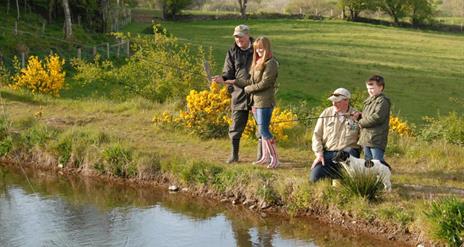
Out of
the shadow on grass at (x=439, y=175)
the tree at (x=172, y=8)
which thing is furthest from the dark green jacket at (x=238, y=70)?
the tree at (x=172, y=8)

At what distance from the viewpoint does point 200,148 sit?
1229 centimetres

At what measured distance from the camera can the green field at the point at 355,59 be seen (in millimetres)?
29328

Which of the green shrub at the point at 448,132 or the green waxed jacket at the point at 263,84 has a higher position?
the green waxed jacket at the point at 263,84

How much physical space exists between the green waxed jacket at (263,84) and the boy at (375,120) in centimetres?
152

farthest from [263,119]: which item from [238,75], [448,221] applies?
[448,221]

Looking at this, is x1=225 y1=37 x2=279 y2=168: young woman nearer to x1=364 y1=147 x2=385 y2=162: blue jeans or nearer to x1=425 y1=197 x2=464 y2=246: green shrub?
x1=364 y1=147 x2=385 y2=162: blue jeans

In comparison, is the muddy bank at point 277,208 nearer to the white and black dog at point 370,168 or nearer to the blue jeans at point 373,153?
the white and black dog at point 370,168

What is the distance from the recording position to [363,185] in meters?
8.73

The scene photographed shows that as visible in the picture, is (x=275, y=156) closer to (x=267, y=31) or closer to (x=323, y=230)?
(x=323, y=230)

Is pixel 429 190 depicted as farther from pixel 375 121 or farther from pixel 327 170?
pixel 327 170

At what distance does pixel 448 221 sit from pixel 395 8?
239 feet

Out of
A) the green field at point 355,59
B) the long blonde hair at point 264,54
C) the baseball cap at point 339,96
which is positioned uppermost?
the long blonde hair at point 264,54

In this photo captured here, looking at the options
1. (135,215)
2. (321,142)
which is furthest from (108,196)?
(321,142)

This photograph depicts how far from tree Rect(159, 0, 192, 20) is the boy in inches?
2526
